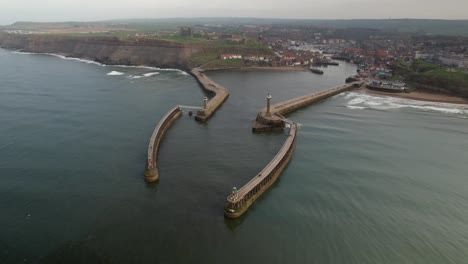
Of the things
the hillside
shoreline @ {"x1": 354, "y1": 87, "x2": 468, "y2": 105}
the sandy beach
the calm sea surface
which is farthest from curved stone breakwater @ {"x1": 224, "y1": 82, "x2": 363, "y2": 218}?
the hillside

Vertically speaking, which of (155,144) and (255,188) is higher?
(155,144)

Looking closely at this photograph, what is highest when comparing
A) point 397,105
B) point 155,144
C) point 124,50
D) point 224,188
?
point 124,50

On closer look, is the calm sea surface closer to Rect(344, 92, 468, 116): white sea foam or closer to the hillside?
Rect(344, 92, 468, 116): white sea foam

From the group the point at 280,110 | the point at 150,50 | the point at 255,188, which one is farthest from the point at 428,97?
the point at 150,50

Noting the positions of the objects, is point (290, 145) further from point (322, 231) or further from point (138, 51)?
point (138, 51)

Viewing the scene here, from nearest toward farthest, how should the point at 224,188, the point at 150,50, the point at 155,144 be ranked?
the point at 224,188 → the point at 155,144 → the point at 150,50

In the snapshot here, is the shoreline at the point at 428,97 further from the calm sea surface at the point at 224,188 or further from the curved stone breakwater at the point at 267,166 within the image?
the curved stone breakwater at the point at 267,166

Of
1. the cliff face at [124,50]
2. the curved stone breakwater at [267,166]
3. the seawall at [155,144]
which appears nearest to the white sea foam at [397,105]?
the curved stone breakwater at [267,166]

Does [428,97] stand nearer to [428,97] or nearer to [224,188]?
[428,97]
